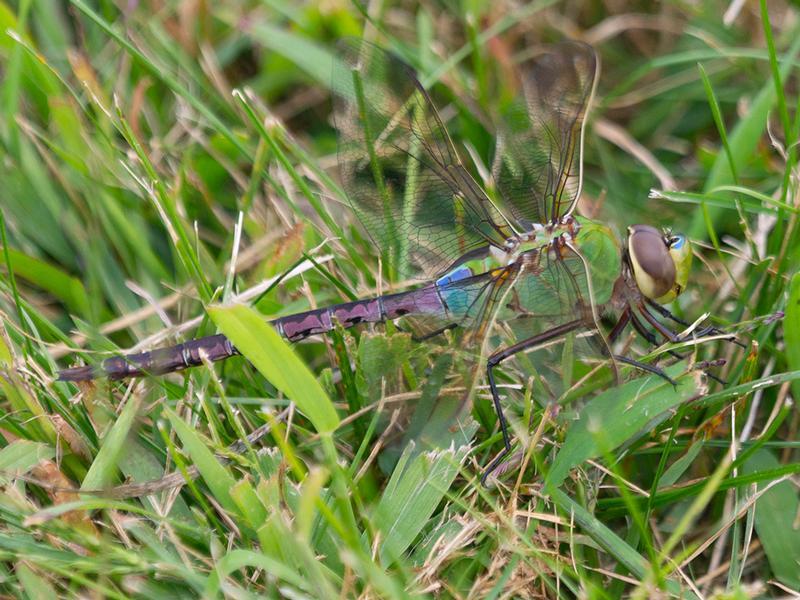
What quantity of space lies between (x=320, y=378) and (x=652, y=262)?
41.5 inches

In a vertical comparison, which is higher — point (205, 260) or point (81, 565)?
point (205, 260)

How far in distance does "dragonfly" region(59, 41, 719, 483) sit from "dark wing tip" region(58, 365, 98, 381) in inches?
2.0

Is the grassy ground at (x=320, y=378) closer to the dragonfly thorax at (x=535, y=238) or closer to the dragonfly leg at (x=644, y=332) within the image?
the dragonfly leg at (x=644, y=332)

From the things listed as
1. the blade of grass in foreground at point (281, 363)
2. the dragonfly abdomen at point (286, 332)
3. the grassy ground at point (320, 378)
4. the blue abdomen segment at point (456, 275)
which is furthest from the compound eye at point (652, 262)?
the blade of grass in foreground at point (281, 363)

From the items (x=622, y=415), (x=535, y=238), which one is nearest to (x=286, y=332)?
(x=535, y=238)

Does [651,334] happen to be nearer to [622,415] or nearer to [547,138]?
[622,415]

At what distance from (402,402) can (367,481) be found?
10.2 inches

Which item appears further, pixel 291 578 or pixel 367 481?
pixel 367 481

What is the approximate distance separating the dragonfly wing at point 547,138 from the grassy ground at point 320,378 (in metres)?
0.34

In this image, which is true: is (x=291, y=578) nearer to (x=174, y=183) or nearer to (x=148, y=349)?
(x=148, y=349)

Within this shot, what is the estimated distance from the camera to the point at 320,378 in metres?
2.62

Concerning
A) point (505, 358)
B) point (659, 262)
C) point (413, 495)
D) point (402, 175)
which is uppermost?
point (402, 175)

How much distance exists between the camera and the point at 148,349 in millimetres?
2787

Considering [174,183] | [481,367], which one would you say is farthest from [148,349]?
[481,367]
